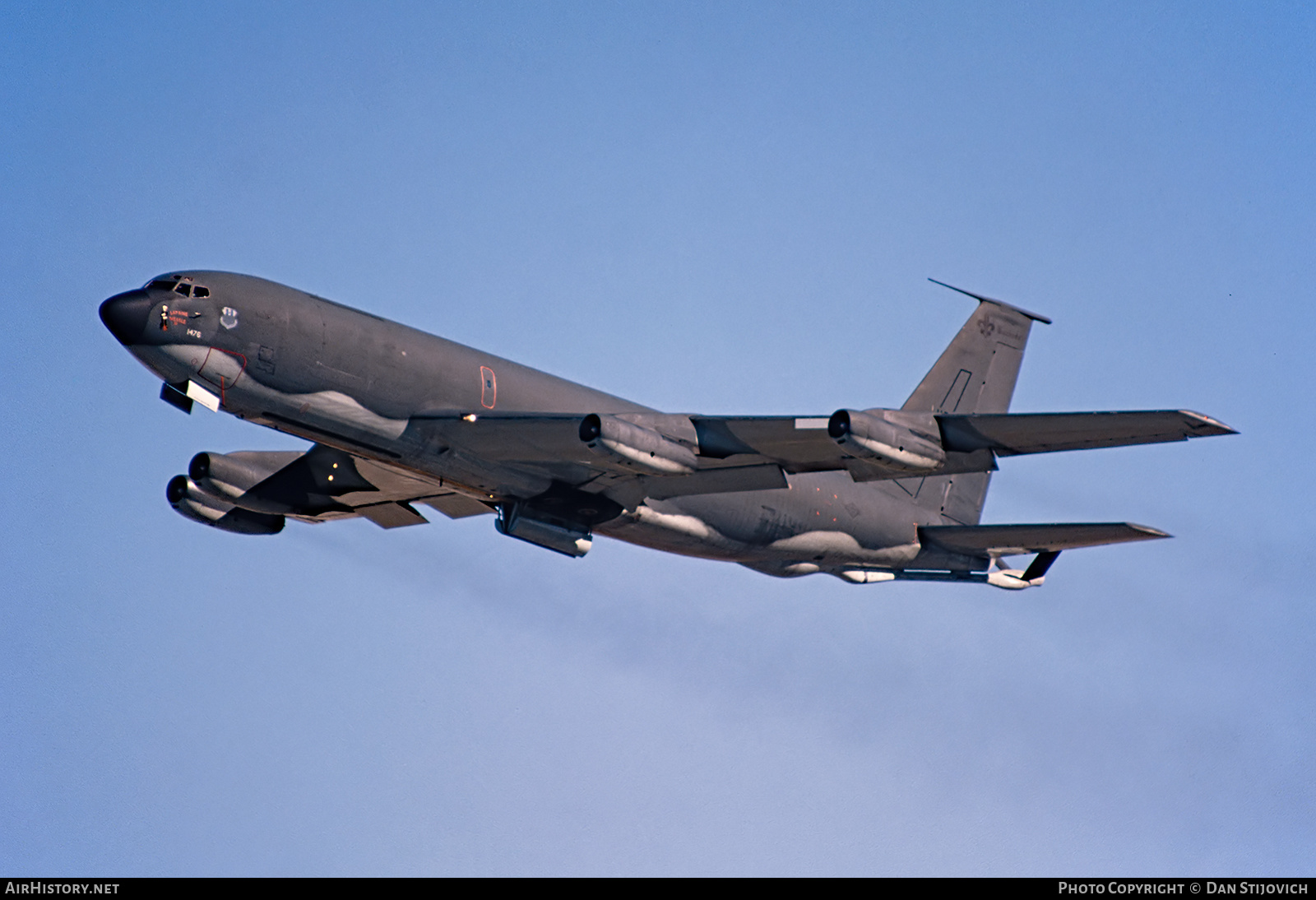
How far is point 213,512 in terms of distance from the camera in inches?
1741

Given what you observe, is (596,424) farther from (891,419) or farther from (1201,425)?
(1201,425)

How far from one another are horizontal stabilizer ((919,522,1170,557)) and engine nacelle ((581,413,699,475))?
10.3 meters

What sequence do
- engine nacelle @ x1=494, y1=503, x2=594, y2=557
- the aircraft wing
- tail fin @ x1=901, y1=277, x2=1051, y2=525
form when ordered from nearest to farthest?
engine nacelle @ x1=494, y1=503, x2=594, y2=557
the aircraft wing
tail fin @ x1=901, y1=277, x2=1051, y2=525

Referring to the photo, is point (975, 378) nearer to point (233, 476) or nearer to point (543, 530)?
point (543, 530)

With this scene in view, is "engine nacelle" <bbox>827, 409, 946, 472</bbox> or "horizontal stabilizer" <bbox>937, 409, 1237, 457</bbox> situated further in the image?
"engine nacelle" <bbox>827, 409, 946, 472</bbox>

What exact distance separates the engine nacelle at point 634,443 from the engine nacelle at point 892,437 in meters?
3.77

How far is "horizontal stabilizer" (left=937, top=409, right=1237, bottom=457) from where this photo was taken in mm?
32094

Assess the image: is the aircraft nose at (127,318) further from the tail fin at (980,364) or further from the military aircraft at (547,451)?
the tail fin at (980,364)

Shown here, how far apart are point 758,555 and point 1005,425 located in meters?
10.5

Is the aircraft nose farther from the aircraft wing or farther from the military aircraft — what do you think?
the aircraft wing

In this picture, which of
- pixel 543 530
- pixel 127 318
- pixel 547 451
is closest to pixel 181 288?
pixel 127 318

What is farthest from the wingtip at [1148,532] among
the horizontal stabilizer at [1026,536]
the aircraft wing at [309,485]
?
the aircraft wing at [309,485]

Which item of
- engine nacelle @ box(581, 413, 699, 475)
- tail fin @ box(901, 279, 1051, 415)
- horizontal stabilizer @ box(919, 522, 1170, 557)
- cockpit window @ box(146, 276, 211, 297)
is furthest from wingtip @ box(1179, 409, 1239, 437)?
cockpit window @ box(146, 276, 211, 297)
